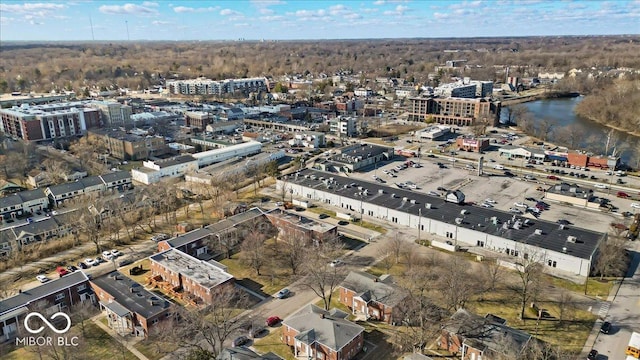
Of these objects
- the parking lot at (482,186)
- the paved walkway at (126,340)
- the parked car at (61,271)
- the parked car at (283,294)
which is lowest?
the paved walkway at (126,340)

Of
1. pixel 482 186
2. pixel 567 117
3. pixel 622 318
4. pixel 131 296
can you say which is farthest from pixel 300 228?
pixel 567 117

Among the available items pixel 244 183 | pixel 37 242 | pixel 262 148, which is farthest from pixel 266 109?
pixel 37 242

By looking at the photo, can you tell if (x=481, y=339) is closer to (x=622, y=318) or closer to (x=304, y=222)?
(x=622, y=318)

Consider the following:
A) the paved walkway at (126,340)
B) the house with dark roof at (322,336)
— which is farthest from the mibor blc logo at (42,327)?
the house with dark roof at (322,336)

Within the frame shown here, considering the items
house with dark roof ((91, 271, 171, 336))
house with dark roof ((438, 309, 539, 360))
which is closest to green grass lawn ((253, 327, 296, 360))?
house with dark roof ((91, 271, 171, 336))

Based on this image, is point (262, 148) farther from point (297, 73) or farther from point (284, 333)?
point (297, 73)

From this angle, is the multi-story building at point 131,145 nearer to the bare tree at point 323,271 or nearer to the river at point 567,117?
the bare tree at point 323,271
